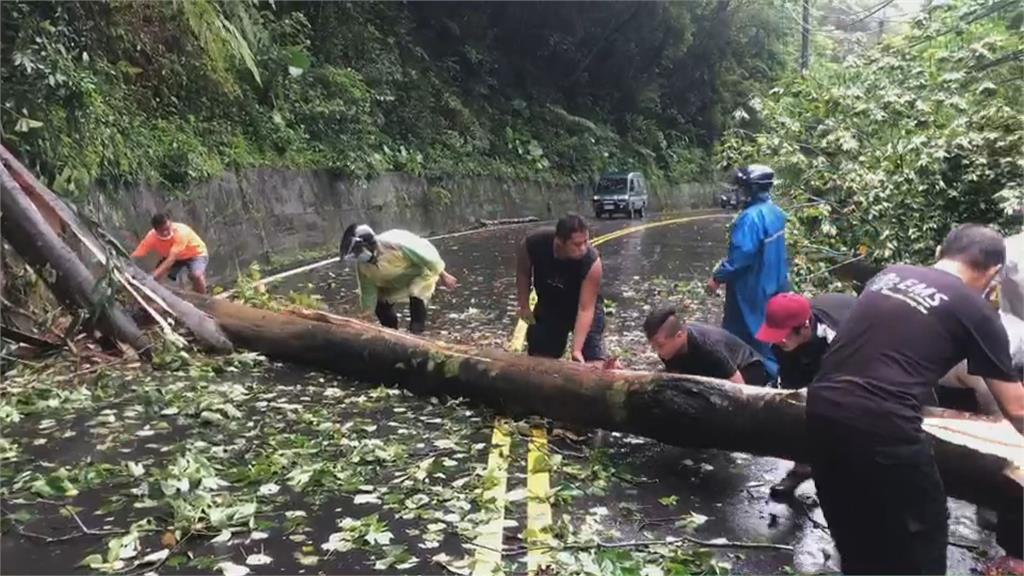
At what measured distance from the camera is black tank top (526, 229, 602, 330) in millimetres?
6707

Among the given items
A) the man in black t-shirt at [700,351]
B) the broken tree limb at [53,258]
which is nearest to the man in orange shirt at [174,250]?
the broken tree limb at [53,258]

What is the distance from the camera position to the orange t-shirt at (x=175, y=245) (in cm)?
1073

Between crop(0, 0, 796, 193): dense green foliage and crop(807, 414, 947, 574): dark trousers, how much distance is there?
8.77 meters

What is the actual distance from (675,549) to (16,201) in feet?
A: 20.0

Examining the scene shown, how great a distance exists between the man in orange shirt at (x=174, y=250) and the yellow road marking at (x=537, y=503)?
613cm

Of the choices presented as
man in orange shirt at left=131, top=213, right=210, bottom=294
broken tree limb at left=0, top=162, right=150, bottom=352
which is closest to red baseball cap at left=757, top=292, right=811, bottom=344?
broken tree limb at left=0, top=162, right=150, bottom=352

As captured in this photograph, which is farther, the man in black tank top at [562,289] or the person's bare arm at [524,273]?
the person's bare arm at [524,273]

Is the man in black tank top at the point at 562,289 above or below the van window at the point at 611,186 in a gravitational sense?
above

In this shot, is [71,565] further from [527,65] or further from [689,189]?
[689,189]

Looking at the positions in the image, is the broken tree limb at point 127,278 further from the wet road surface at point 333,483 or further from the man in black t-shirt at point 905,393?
the man in black t-shirt at point 905,393

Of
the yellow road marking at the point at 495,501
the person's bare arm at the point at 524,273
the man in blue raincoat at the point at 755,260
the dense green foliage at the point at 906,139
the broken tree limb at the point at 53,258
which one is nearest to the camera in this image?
the yellow road marking at the point at 495,501

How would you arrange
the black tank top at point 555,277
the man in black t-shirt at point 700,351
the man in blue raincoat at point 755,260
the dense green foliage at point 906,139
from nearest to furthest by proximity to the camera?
the man in black t-shirt at point 700,351 < the man in blue raincoat at point 755,260 < the black tank top at point 555,277 < the dense green foliage at point 906,139

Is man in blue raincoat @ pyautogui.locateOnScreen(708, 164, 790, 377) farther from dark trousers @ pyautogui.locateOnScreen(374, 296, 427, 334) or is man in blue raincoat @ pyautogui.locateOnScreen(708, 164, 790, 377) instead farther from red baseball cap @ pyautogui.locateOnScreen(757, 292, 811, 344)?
dark trousers @ pyautogui.locateOnScreen(374, 296, 427, 334)

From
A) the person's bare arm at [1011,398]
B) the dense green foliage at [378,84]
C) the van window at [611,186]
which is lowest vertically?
the van window at [611,186]
